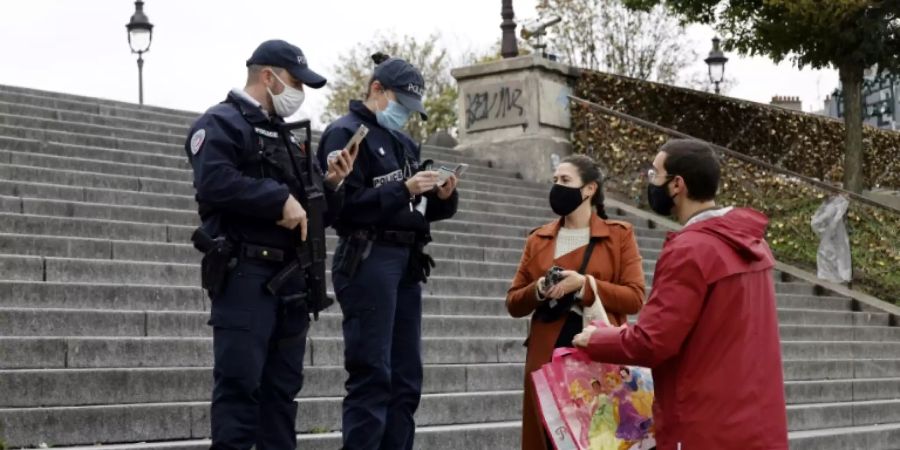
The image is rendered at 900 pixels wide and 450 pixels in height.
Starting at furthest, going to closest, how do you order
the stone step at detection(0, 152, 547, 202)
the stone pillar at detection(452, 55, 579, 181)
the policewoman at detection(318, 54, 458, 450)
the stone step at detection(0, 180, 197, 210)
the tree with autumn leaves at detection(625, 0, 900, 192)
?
the tree with autumn leaves at detection(625, 0, 900, 192)
the stone pillar at detection(452, 55, 579, 181)
the stone step at detection(0, 152, 547, 202)
the stone step at detection(0, 180, 197, 210)
the policewoman at detection(318, 54, 458, 450)

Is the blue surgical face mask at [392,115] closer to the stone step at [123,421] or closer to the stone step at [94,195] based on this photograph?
the stone step at [123,421]

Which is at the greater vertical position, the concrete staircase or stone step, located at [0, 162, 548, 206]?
stone step, located at [0, 162, 548, 206]

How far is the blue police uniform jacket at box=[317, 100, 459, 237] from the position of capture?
6582mm

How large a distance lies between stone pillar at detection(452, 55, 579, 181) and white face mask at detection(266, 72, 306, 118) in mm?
11747

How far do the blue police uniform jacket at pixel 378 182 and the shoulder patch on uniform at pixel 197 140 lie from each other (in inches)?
36.6

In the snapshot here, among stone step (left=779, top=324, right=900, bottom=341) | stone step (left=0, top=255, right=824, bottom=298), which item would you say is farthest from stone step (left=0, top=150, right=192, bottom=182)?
stone step (left=779, top=324, right=900, bottom=341)

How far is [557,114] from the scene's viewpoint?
18391mm

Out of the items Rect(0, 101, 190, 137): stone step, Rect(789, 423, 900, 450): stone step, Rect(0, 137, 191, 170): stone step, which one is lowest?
Rect(789, 423, 900, 450): stone step

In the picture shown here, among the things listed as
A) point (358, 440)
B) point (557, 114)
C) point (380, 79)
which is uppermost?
point (557, 114)

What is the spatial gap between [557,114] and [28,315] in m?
11.2

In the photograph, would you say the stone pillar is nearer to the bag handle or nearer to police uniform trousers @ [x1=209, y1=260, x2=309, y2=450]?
the bag handle

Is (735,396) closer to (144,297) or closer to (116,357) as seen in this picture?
(116,357)

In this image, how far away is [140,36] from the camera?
2686cm

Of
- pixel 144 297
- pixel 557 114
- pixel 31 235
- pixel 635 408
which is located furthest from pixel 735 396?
pixel 557 114
